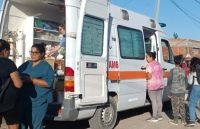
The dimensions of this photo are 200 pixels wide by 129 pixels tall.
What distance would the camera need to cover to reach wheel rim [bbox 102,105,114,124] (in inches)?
264

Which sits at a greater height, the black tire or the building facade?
the building facade

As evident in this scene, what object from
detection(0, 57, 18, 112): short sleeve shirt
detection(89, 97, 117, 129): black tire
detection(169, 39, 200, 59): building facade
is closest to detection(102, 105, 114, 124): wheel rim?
detection(89, 97, 117, 129): black tire

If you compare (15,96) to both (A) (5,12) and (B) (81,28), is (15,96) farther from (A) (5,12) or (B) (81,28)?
(A) (5,12)

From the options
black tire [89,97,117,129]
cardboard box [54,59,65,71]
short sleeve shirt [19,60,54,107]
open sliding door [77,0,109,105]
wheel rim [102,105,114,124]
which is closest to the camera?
short sleeve shirt [19,60,54,107]

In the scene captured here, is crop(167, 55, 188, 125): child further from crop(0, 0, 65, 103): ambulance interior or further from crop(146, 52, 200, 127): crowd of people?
crop(0, 0, 65, 103): ambulance interior

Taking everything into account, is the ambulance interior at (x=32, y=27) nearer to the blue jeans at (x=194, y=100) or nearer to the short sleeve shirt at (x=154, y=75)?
the short sleeve shirt at (x=154, y=75)

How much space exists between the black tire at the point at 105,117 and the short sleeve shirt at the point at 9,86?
2409mm

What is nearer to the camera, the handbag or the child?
the handbag

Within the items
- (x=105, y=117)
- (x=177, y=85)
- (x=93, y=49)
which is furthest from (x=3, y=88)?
(x=177, y=85)

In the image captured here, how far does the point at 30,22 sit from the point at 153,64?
3.17 m

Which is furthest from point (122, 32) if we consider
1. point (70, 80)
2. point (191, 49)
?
point (191, 49)

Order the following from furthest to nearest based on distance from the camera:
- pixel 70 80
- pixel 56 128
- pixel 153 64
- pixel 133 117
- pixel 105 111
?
pixel 133 117
pixel 153 64
pixel 56 128
pixel 105 111
pixel 70 80

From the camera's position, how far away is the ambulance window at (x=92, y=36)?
5977 mm

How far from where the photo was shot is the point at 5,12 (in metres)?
6.93
